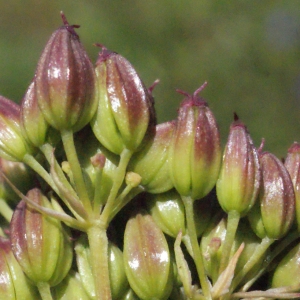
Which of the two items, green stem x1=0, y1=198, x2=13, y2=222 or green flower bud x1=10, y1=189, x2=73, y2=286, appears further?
green stem x1=0, y1=198, x2=13, y2=222

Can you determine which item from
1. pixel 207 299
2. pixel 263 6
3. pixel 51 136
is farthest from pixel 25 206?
pixel 263 6

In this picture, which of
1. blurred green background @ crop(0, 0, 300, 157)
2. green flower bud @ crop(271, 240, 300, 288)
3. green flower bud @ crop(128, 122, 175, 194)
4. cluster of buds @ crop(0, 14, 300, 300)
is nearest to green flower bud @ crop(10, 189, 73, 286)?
cluster of buds @ crop(0, 14, 300, 300)

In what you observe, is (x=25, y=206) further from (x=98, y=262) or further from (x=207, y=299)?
(x=207, y=299)

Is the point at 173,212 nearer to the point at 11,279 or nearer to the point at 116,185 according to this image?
the point at 116,185

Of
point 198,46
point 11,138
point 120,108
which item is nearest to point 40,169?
point 11,138

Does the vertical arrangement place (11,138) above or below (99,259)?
above

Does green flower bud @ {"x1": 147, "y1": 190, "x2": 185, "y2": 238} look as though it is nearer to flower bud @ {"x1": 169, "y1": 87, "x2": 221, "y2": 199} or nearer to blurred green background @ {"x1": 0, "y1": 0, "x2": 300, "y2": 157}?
flower bud @ {"x1": 169, "y1": 87, "x2": 221, "y2": 199}

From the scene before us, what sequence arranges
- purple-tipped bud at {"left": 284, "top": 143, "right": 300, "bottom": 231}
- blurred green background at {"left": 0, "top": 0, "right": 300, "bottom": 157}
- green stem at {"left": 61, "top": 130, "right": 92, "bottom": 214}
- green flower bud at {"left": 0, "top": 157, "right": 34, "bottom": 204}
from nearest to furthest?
green stem at {"left": 61, "top": 130, "right": 92, "bottom": 214}
purple-tipped bud at {"left": 284, "top": 143, "right": 300, "bottom": 231}
green flower bud at {"left": 0, "top": 157, "right": 34, "bottom": 204}
blurred green background at {"left": 0, "top": 0, "right": 300, "bottom": 157}
